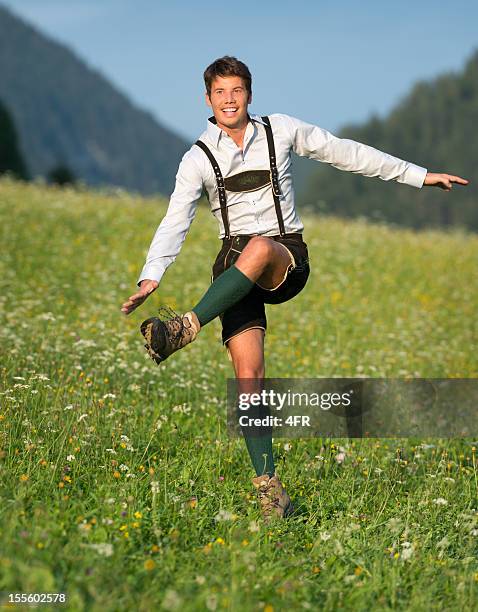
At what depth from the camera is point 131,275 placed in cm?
1334

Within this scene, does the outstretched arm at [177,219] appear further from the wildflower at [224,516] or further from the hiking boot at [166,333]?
the wildflower at [224,516]

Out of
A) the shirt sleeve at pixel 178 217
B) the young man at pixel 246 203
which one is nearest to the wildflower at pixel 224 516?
the young man at pixel 246 203

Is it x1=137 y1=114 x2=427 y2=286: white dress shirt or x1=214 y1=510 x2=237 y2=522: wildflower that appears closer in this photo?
x1=214 y1=510 x2=237 y2=522: wildflower

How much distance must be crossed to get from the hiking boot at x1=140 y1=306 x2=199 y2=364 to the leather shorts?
437 mm

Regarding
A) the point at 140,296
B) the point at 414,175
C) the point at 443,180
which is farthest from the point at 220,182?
the point at 443,180

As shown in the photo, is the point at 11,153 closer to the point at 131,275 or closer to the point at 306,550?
the point at 131,275

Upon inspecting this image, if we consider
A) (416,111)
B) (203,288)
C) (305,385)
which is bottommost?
(305,385)

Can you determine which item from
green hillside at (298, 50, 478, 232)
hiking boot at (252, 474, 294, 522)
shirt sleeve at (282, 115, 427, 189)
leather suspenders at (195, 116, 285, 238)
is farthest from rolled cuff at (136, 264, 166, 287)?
green hillside at (298, 50, 478, 232)

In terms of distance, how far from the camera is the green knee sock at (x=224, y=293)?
15.7 ft

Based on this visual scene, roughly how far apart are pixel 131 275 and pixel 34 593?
10.2m

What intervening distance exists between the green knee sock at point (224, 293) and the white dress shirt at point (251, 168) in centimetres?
36

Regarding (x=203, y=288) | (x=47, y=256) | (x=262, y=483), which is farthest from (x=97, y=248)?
(x=262, y=483)

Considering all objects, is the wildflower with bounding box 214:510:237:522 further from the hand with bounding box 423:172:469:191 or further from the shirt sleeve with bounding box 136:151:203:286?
the hand with bounding box 423:172:469:191

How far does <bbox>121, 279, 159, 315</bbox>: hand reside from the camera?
4.76 m
